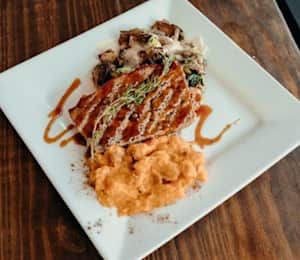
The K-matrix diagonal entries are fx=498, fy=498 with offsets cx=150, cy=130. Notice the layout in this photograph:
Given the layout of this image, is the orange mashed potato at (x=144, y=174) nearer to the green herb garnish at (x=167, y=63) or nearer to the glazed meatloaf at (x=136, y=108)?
the glazed meatloaf at (x=136, y=108)

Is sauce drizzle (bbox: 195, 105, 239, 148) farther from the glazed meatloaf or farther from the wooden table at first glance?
the wooden table

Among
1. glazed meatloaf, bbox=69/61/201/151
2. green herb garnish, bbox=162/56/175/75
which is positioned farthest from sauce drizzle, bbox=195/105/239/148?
green herb garnish, bbox=162/56/175/75

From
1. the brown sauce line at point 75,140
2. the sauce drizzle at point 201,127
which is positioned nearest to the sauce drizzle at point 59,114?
the brown sauce line at point 75,140

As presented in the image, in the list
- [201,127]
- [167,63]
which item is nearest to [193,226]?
[201,127]

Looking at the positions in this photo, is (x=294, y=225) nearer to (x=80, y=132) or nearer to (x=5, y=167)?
(x=80, y=132)

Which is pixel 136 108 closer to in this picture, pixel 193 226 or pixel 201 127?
pixel 201 127

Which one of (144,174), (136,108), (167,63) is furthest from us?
(167,63)
